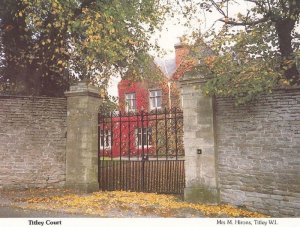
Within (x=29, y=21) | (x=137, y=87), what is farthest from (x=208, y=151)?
(x=137, y=87)

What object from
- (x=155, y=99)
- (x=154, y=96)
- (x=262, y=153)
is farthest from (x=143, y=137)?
(x=154, y=96)

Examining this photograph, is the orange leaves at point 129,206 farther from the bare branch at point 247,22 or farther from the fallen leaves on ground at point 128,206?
the bare branch at point 247,22

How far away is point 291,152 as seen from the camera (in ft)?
24.3

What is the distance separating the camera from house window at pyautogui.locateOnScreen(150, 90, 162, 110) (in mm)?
26906

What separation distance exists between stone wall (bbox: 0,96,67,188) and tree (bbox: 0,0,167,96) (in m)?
1.33

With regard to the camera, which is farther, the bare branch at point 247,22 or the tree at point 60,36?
the tree at point 60,36

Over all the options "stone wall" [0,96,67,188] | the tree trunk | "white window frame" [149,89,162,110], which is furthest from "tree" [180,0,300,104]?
"white window frame" [149,89,162,110]

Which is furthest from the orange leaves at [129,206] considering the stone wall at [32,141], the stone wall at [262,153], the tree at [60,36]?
the tree at [60,36]

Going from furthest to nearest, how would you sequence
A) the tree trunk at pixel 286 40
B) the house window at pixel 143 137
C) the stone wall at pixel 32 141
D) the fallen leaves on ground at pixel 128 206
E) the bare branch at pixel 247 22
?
the stone wall at pixel 32 141 < the house window at pixel 143 137 < the bare branch at pixel 247 22 < the tree trunk at pixel 286 40 < the fallen leaves on ground at pixel 128 206

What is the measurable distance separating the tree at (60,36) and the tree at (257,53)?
3014 millimetres

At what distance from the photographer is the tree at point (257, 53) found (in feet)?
24.7

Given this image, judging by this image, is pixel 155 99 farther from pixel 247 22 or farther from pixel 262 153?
pixel 262 153

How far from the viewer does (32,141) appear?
10273 millimetres

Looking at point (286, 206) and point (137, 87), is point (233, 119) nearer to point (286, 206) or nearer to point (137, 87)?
point (286, 206)
